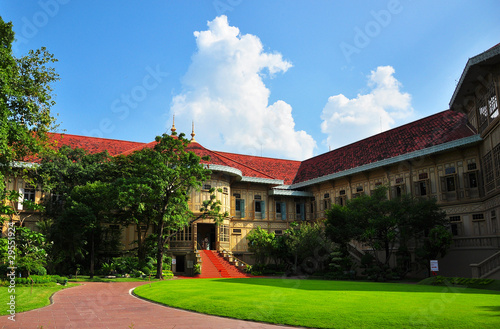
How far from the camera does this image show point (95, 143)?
3159cm

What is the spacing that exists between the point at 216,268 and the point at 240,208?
6.89m

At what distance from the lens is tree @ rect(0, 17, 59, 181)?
512 inches

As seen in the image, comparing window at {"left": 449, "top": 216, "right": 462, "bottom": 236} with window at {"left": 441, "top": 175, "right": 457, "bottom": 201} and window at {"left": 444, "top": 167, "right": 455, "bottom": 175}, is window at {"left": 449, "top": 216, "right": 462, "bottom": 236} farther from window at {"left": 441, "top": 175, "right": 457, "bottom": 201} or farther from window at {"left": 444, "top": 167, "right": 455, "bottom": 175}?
window at {"left": 444, "top": 167, "right": 455, "bottom": 175}

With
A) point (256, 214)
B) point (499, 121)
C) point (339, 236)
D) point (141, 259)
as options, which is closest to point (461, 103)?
point (499, 121)

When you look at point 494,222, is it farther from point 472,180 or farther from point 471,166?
point 471,166

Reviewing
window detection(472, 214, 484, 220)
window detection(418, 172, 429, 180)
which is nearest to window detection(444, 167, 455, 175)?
window detection(418, 172, 429, 180)

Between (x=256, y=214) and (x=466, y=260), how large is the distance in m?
15.7

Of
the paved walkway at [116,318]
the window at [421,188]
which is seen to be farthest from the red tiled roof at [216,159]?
the paved walkway at [116,318]

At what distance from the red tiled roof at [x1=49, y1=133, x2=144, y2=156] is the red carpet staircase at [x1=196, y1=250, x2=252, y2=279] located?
1060cm

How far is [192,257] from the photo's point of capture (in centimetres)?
2769

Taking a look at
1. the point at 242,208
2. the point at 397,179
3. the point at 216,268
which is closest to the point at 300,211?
the point at 242,208

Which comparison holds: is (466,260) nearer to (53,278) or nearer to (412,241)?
(412,241)

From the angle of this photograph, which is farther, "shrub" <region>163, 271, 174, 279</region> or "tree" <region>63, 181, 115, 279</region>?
"shrub" <region>163, 271, 174, 279</region>

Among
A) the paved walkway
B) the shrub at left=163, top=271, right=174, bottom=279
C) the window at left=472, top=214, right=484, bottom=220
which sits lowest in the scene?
the shrub at left=163, top=271, right=174, bottom=279
